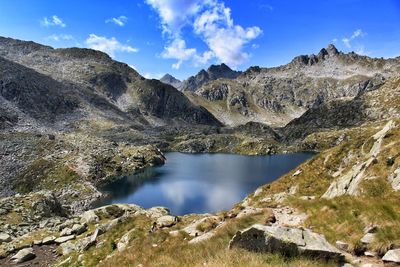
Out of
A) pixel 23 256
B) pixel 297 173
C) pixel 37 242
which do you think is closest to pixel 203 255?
pixel 23 256

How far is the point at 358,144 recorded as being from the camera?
38.6 m

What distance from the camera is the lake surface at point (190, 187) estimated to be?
329 feet

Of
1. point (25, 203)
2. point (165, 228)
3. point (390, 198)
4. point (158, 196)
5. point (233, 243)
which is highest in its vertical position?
point (390, 198)

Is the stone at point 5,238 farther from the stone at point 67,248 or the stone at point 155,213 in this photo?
the stone at point 155,213

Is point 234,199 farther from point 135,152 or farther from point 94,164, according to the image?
point 135,152

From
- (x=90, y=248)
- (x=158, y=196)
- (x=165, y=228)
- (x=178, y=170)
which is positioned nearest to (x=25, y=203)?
(x=90, y=248)

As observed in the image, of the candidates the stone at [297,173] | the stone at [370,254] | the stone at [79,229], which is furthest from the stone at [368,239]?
the stone at [79,229]

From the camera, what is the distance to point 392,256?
36.3 ft

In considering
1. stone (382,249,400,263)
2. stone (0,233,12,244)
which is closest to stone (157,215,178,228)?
stone (382,249,400,263)

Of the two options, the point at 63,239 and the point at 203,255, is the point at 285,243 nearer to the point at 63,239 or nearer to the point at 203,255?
the point at 203,255

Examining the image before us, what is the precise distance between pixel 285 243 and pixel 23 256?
2596 centimetres

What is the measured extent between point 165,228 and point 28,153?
11408cm

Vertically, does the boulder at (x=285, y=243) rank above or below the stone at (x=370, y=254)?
above

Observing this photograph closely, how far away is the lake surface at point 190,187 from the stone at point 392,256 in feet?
259
